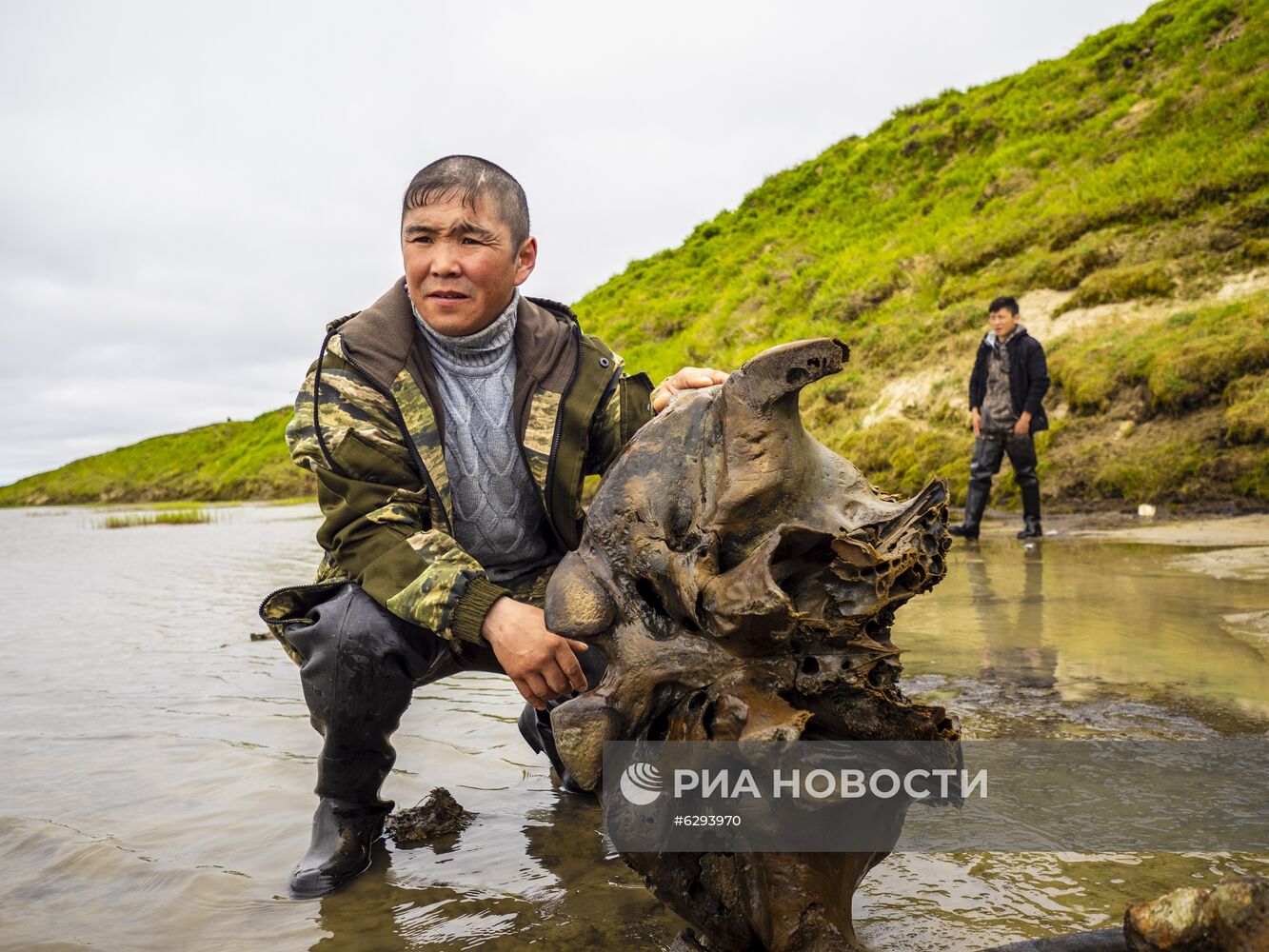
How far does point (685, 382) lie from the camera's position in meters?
2.62

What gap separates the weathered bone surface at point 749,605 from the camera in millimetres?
1714

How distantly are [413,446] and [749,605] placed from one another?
4.94ft

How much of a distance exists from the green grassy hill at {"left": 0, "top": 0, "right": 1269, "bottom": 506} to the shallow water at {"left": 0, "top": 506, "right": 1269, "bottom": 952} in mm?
4610

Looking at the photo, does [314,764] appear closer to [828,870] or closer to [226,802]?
[226,802]

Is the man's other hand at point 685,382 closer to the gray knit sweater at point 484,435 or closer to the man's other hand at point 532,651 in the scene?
the gray knit sweater at point 484,435

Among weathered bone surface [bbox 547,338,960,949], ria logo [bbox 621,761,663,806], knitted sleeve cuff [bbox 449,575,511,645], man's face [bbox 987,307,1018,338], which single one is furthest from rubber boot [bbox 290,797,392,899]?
man's face [bbox 987,307,1018,338]

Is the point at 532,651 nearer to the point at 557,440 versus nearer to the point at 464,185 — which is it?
the point at 557,440

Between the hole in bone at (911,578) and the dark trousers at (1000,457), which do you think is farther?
the dark trousers at (1000,457)

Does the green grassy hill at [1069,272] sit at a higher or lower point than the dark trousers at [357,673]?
higher

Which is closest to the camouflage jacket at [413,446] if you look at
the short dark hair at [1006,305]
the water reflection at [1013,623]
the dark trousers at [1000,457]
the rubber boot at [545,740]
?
the rubber boot at [545,740]

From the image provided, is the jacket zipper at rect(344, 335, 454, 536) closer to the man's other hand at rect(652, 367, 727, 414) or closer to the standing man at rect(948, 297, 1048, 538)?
the man's other hand at rect(652, 367, 727, 414)

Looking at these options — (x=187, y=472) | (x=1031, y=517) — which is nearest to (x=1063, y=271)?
(x=1031, y=517)

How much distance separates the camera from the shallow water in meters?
2.20

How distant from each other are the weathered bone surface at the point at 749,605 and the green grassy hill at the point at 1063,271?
9.52 metres
